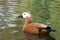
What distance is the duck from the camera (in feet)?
30.5

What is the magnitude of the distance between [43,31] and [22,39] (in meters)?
0.90

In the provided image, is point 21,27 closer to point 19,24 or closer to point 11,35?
point 19,24

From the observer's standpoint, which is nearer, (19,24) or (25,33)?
(25,33)

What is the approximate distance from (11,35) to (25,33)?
2.35 ft

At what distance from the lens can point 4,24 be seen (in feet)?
33.1

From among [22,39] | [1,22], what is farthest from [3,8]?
[22,39]

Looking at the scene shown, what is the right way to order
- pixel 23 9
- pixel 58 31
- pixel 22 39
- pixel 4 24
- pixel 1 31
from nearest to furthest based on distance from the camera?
1. pixel 58 31
2. pixel 22 39
3. pixel 1 31
4. pixel 4 24
5. pixel 23 9

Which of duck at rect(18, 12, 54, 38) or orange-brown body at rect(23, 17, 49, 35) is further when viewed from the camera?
orange-brown body at rect(23, 17, 49, 35)

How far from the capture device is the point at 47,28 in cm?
917

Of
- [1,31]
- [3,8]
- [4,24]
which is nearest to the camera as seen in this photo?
[1,31]

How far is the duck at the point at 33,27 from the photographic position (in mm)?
9281

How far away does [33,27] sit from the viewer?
9711mm

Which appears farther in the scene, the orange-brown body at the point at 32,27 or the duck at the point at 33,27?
the orange-brown body at the point at 32,27

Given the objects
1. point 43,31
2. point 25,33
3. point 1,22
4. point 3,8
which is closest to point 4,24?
point 1,22
